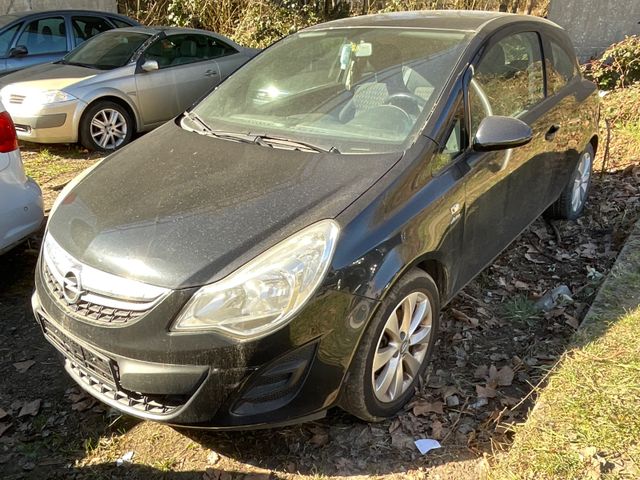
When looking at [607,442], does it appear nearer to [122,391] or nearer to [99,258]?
[122,391]

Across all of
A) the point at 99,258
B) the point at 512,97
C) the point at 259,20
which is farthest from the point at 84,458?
the point at 259,20

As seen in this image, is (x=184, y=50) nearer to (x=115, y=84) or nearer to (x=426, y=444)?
(x=115, y=84)

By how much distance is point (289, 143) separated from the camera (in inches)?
110

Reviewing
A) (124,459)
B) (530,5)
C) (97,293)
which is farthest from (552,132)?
(530,5)

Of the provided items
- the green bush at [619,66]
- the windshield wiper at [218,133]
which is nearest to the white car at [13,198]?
the windshield wiper at [218,133]

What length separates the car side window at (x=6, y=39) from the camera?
752 centimetres

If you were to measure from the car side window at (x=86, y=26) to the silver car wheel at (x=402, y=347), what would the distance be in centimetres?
744

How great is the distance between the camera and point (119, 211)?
2.40 metres

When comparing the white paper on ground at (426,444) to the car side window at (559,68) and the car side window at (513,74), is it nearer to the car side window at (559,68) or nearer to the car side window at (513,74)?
the car side window at (513,74)

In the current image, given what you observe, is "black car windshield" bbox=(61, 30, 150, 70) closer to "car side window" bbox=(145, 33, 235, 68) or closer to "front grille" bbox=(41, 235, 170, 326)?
"car side window" bbox=(145, 33, 235, 68)

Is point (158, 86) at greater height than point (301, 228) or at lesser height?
lesser

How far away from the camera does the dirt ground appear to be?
7.95 ft

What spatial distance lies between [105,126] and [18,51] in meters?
2.20

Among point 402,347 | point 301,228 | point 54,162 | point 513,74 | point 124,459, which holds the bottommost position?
point 124,459
